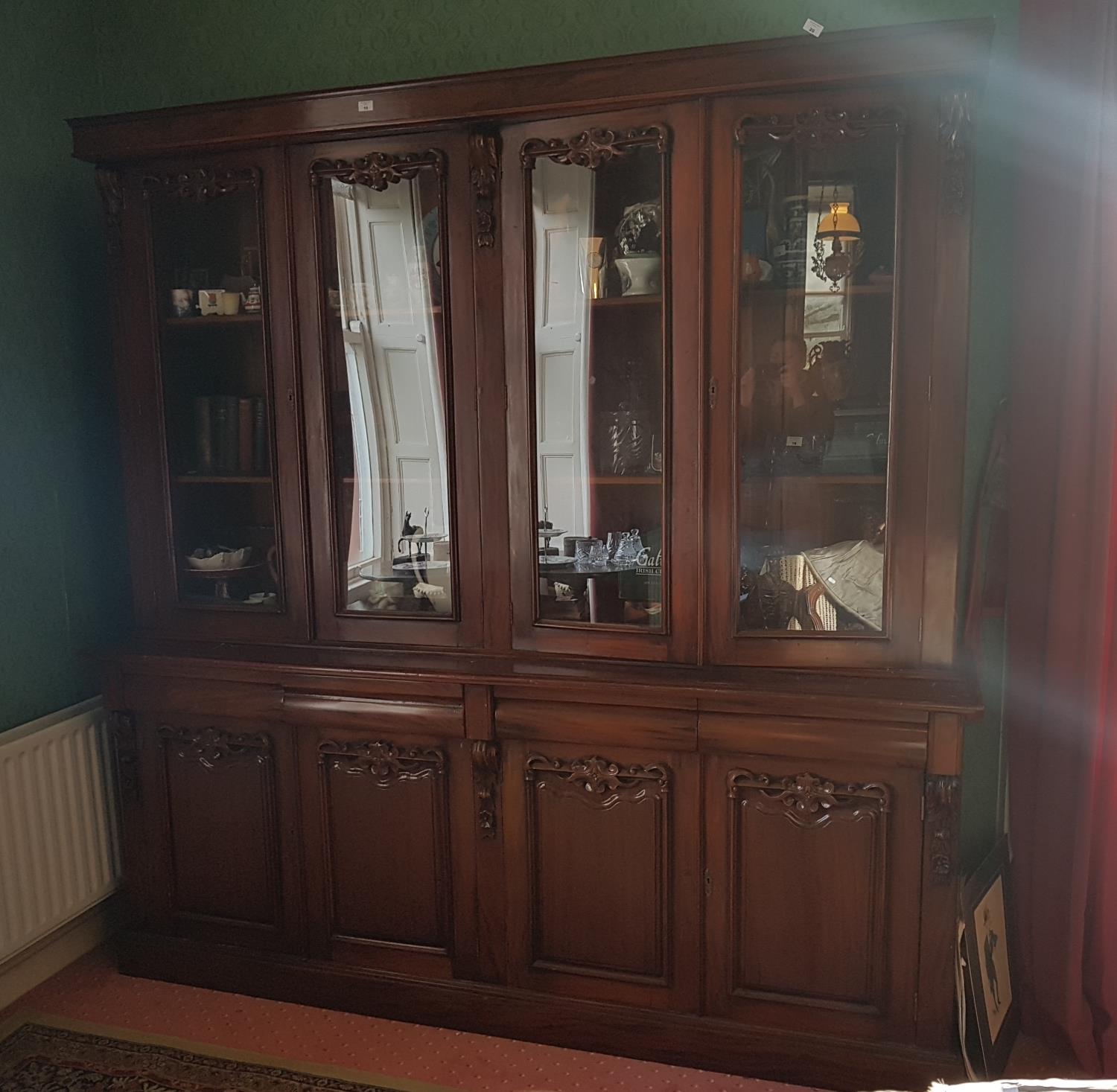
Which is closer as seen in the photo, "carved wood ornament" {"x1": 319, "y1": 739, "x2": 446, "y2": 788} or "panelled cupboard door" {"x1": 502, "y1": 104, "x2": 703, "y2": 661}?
"panelled cupboard door" {"x1": 502, "y1": 104, "x2": 703, "y2": 661}

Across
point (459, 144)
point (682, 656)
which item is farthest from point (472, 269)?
point (682, 656)

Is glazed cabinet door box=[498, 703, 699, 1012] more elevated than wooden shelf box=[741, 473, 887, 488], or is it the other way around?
wooden shelf box=[741, 473, 887, 488]

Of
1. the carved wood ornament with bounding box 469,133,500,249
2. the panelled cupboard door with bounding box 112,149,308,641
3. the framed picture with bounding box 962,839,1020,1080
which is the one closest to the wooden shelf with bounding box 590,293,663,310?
the carved wood ornament with bounding box 469,133,500,249

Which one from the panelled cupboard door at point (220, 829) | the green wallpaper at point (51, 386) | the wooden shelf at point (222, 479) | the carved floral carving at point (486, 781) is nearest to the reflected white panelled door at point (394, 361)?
the wooden shelf at point (222, 479)

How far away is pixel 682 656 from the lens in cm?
198

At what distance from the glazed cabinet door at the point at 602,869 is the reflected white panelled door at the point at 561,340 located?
469 millimetres

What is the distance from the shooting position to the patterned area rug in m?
2.01

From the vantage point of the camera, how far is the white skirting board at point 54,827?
220cm

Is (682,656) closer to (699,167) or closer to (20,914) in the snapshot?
(699,167)

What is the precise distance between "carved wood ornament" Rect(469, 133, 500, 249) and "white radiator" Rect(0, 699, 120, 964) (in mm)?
1542

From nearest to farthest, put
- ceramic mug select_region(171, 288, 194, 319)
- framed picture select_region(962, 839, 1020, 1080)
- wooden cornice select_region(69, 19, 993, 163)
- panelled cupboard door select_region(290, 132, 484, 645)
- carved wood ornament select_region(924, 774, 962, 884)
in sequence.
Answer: wooden cornice select_region(69, 19, 993, 163) < carved wood ornament select_region(924, 774, 962, 884) < framed picture select_region(962, 839, 1020, 1080) < panelled cupboard door select_region(290, 132, 484, 645) < ceramic mug select_region(171, 288, 194, 319)

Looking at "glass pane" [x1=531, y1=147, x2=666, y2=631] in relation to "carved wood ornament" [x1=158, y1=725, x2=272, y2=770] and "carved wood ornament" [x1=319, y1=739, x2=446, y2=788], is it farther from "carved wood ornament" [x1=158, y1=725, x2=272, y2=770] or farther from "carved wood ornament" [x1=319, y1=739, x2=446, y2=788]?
"carved wood ornament" [x1=158, y1=725, x2=272, y2=770]

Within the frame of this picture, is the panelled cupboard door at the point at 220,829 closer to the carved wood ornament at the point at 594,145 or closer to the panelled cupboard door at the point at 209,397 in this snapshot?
the panelled cupboard door at the point at 209,397

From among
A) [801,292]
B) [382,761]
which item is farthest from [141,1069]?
[801,292]
